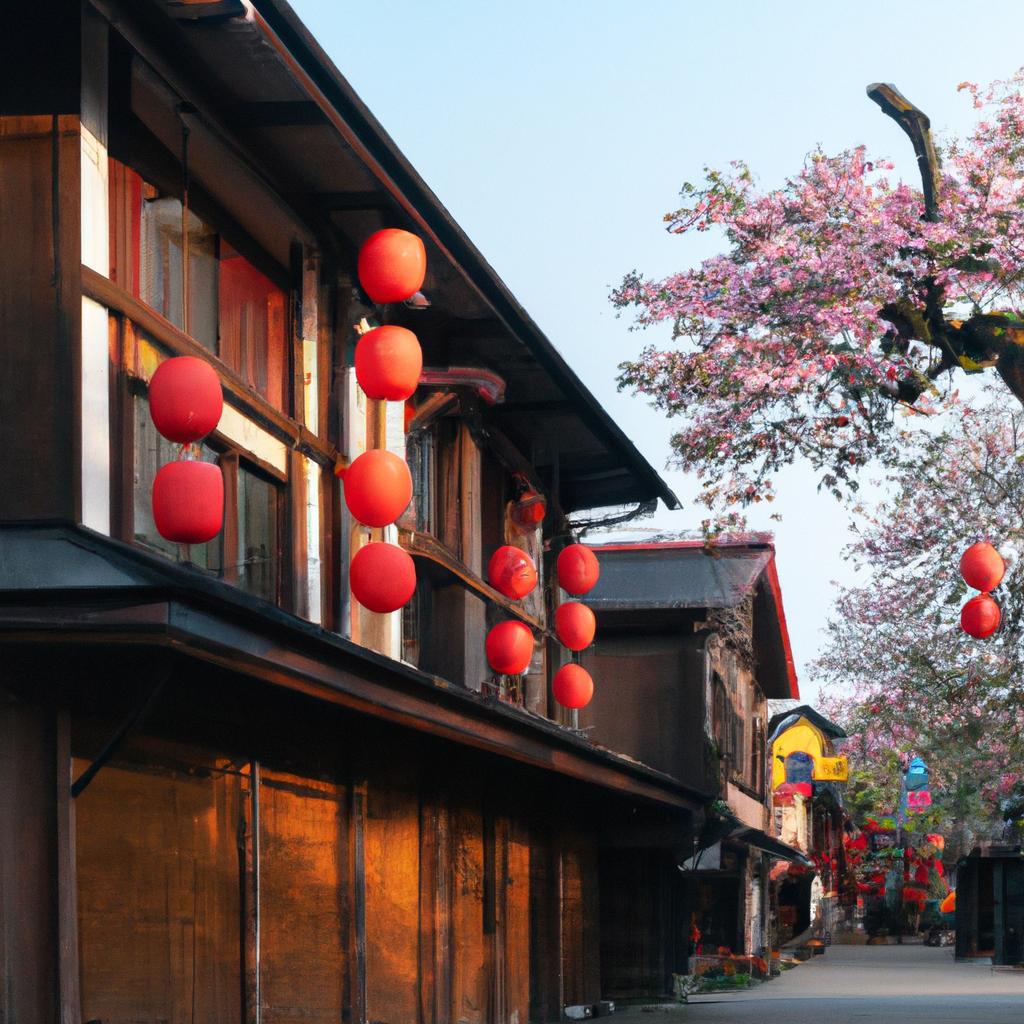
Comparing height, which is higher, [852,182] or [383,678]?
[852,182]

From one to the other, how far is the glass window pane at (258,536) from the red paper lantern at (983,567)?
883cm

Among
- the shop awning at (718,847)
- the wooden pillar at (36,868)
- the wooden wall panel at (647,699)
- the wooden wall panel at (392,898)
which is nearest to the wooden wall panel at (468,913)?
the wooden wall panel at (392,898)

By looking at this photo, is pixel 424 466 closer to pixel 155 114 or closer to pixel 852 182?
pixel 852 182

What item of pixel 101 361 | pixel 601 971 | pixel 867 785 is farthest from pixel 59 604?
pixel 867 785

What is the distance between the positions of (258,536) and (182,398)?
374 cm

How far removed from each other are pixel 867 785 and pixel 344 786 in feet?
214

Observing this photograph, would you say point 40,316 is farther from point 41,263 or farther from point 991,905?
point 991,905

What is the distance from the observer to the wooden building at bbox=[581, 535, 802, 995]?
27969 mm

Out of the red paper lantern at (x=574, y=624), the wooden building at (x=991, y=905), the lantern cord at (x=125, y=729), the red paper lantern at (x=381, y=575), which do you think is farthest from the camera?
the wooden building at (x=991, y=905)

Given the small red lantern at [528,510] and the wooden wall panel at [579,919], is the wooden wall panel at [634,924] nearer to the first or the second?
the wooden wall panel at [579,919]

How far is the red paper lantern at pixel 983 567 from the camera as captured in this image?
19891 mm

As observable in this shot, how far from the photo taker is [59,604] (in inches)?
356

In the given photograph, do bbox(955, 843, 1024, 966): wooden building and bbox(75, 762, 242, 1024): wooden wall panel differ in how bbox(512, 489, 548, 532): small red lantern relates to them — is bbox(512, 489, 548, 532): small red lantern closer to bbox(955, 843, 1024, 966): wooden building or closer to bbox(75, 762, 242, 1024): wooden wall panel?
bbox(75, 762, 242, 1024): wooden wall panel

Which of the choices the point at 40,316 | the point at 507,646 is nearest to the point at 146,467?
the point at 40,316
